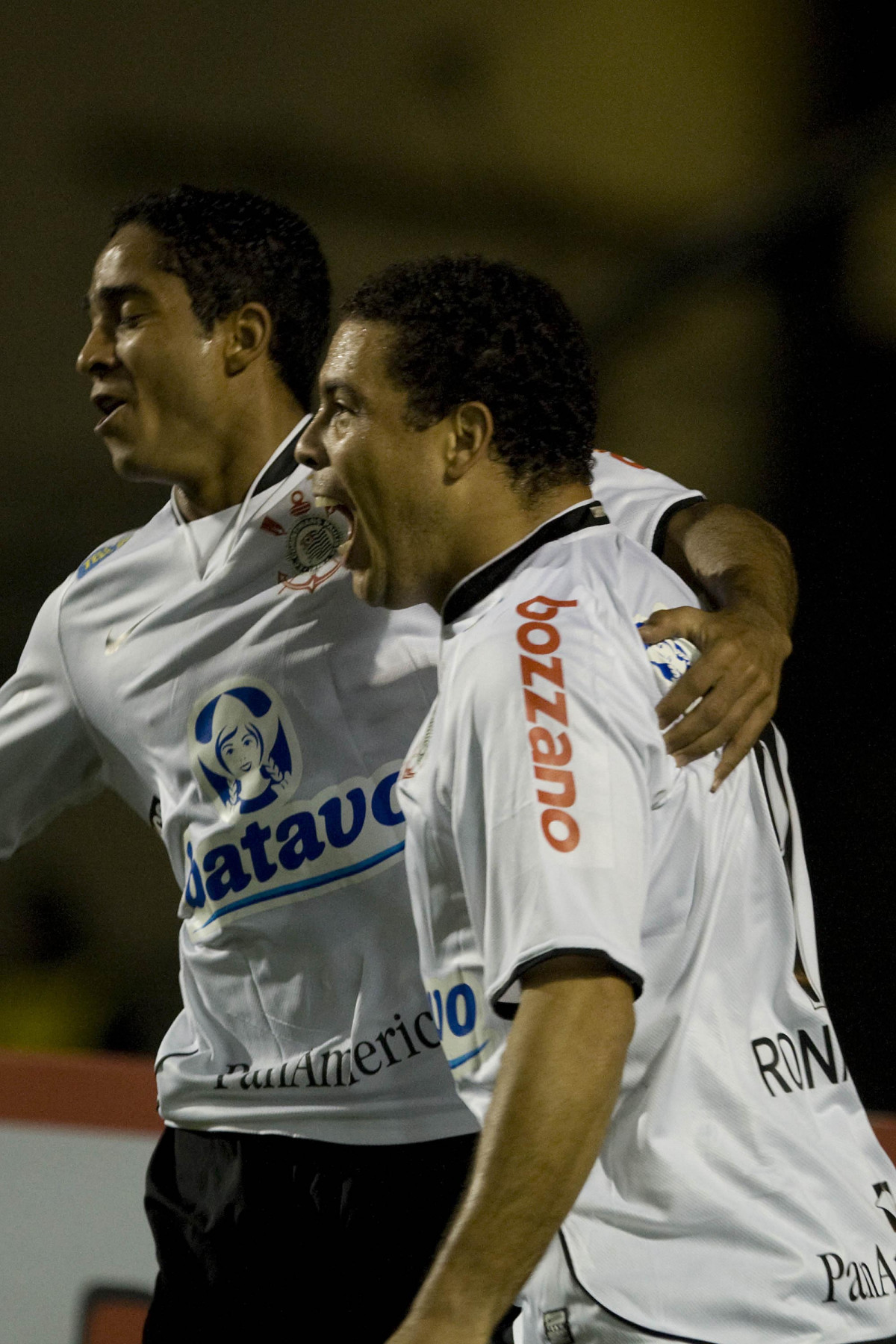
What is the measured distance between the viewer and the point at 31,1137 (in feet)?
8.24

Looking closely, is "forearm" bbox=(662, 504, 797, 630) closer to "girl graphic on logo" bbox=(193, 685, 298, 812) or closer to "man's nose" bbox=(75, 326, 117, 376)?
"girl graphic on logo" bbox=(193, 685, 298, 812)

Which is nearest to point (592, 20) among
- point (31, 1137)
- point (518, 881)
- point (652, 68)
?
point (652, 68)

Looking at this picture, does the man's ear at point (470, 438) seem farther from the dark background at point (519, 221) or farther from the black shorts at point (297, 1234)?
the dark background at point (519, 221)

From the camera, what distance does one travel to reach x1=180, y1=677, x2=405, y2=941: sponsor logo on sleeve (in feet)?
5.56

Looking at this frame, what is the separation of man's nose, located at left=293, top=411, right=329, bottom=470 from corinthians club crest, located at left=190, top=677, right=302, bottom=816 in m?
0.33

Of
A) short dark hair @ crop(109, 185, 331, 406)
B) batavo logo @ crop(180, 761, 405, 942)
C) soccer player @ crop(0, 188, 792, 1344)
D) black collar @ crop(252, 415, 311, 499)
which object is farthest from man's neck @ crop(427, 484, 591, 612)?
short dark hair @ crop(109, 185, 331, 406)

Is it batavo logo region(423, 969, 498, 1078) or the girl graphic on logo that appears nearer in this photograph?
batavo logo region(423, 969, 498, 1078)

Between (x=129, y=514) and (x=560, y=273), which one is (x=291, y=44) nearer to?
(x=560, y=273)

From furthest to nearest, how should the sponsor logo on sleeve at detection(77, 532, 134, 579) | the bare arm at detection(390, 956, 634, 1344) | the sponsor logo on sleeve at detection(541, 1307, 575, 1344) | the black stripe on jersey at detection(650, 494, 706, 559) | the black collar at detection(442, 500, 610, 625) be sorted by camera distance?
1. the sponsor logo on sleeve at detection(77, 532, 134, 579)
2. the black stripe on jersey at detection(650, 494, 706, 559)
3. the black collar at detection(442, 500, 610, 625)
4. the sponsor logo on sleeve at detection(541, 1307, 575, 1344)
5. the bare arm at detection(390, 956, 634, 1344)

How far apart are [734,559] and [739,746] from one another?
0.41 meters

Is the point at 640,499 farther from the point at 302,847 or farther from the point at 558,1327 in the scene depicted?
the point at 558,1327

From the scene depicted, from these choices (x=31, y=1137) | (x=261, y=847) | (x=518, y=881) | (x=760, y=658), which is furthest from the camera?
(x=31, y=1137)

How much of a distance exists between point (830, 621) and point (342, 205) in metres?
2.04

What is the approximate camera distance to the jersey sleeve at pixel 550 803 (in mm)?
1002
